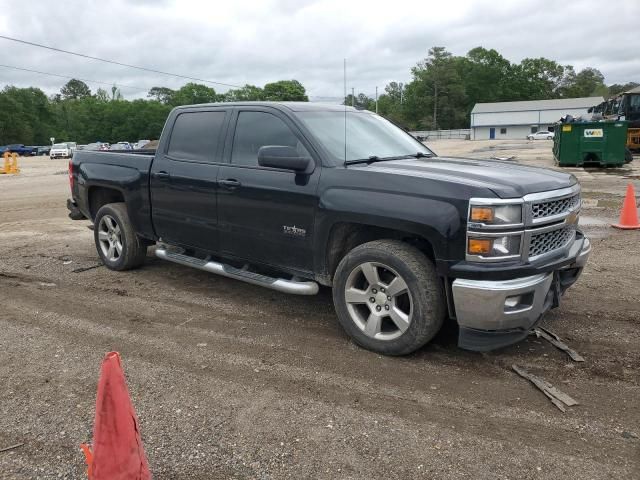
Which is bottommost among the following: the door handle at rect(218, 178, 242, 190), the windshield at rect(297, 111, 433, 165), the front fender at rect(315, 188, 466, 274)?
the front fender at rect(315, 188, 466, 274)

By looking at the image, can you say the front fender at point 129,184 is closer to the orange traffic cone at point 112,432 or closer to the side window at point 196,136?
the side window at point 196,136

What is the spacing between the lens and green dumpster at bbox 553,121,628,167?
1941cm

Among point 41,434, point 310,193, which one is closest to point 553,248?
point 310,193

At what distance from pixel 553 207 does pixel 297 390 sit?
2.21m

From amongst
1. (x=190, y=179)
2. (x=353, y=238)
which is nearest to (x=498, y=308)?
(x=353, y=238)

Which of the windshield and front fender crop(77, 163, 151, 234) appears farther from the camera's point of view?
front fender crop(77, 163, 151, 234)

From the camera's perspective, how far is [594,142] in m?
19.7

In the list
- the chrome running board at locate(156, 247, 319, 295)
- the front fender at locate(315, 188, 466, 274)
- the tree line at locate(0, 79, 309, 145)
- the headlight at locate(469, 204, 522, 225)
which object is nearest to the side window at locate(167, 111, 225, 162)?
the chrome running board at locate(156, 247, 319, 295)

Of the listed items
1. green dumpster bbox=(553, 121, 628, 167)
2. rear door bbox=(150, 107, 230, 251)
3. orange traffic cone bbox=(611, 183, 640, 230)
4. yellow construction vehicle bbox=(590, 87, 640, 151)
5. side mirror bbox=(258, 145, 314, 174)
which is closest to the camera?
side mirror bbox=(258, 145, 314, 174)

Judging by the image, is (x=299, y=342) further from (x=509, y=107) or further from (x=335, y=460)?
(x=509, y=107)

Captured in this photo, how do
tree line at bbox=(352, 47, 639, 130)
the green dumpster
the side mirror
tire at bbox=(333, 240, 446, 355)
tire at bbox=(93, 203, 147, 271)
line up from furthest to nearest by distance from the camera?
tree line at bbox=(352, 47, 639, 130), the green dumpster, tire at bbox=(93, 203, 147, 271), the side mirror, tire at bbox=(333, 240, 446, 355)

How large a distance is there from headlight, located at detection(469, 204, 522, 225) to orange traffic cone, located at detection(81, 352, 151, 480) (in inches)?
93.1

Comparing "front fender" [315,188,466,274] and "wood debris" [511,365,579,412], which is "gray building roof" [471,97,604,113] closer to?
"front fender" [315,188,466,274]

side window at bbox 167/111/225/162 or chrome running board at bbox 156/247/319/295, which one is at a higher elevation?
side window at bbox 167/111/225/162
